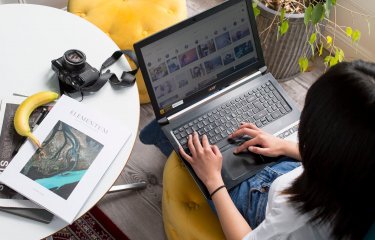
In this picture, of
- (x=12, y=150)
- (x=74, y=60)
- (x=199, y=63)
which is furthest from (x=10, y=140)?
(x=199, y=63)

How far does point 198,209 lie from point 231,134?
0.78 ft

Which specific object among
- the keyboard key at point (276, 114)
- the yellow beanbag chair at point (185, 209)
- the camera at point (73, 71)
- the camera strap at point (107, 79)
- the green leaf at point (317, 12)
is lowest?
the yellow beanbag chair at point (185, 209)

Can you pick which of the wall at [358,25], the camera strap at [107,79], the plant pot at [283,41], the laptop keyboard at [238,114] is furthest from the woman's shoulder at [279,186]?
the wall at [358,25]

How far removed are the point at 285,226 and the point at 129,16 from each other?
3.41 ft

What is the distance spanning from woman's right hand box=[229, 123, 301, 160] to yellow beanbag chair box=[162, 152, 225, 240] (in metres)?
0.17

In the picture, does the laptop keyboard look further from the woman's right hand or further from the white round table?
the white round table

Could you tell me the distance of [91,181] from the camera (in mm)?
1023

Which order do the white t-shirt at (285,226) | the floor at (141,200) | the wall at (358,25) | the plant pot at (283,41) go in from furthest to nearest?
the wall at (358,25) < the plant pot at (283,41) < the floor at (141,200) < the white t-shirt at (285,226)

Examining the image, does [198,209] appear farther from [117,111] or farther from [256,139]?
[117,111]

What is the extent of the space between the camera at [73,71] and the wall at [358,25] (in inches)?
51.2

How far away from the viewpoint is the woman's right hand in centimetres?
116

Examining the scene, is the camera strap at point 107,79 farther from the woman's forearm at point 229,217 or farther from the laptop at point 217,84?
the woman's forearm at point 229,217

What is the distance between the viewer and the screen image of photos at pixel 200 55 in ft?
3.70

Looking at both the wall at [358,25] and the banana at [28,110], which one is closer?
the banana at [28,110]
